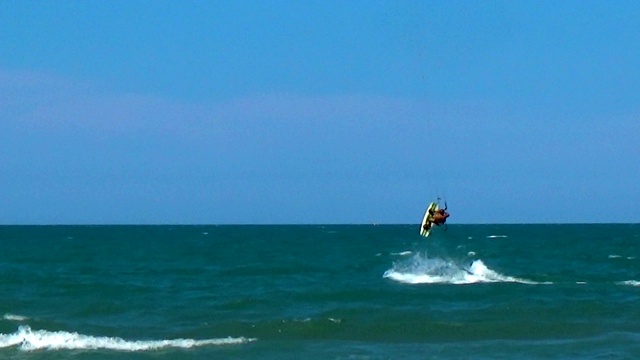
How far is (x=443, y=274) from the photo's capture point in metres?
41.7

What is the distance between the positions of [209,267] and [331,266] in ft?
20.4

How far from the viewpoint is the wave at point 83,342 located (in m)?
23.7

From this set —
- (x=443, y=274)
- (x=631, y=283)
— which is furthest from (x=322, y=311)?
(x=631, y=283)

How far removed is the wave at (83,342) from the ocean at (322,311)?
0.15 feet

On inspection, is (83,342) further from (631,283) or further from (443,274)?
(631,283)

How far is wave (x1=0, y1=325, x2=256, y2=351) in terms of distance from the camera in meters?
23.7

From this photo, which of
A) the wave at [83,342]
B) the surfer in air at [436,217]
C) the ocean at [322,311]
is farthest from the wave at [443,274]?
the wave at [83,342]

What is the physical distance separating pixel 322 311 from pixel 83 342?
8.47 meters

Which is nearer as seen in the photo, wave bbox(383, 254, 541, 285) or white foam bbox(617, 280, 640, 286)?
white foam bbox(617, 280, 640, 286)

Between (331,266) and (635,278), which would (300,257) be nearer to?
(331,266)

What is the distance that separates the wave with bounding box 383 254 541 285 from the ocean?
0.08m

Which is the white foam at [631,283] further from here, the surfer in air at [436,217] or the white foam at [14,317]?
the white foam at [14,317]

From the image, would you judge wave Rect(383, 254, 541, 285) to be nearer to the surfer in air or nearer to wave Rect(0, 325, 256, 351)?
the surfer in air

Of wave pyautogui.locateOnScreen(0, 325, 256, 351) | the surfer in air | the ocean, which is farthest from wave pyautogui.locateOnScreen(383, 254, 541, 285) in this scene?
wave pyautogui.locateOnScreen(0, 325, 256, 351)
